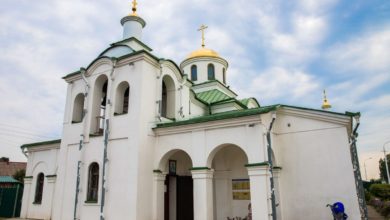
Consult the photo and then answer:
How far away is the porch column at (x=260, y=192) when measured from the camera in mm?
8719

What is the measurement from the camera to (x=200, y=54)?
64.8ft

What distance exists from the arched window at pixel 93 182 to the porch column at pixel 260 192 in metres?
6.32

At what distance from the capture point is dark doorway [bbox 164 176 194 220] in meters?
11.8

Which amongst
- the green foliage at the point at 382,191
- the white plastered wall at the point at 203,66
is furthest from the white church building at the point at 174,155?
the green foliage at the point at 382,191

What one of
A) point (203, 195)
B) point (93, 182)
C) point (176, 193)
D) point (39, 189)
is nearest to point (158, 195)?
point (176, 193)

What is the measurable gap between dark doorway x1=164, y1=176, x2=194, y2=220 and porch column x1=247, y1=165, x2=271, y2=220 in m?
3.88

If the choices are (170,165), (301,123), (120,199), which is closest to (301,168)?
(301,123)

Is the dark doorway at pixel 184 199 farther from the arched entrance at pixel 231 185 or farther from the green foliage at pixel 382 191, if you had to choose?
the green foliage at pixel 382 191

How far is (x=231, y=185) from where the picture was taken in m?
12.1

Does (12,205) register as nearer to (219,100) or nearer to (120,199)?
(120,199)

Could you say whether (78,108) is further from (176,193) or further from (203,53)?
(203,53)

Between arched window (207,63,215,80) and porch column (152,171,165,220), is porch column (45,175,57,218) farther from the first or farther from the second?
arched window (207,63,215,80)

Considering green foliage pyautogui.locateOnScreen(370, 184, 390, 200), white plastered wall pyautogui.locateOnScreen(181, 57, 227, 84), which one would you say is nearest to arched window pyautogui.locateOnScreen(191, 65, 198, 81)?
white plastered wall pyautogui.locateOnScreen(181, 57, 227, 84)

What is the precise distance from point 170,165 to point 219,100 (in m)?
6.18
